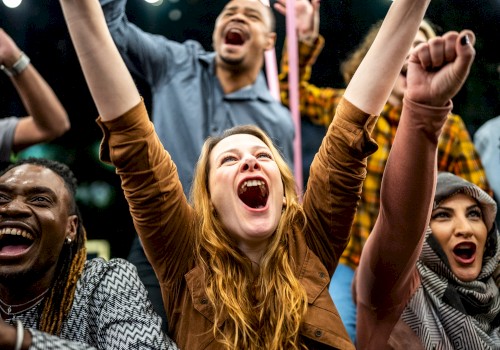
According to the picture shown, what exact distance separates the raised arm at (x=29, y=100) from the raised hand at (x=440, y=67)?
140 centimetres

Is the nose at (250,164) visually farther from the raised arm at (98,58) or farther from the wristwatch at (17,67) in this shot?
the wristwatch at (17,67)

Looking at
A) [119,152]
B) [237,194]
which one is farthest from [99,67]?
[237,194]

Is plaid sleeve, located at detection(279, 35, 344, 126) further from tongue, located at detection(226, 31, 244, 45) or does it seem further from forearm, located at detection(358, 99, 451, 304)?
forearm, located at detection(358, 99, 451, 304)

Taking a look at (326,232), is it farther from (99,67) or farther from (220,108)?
(220,108)

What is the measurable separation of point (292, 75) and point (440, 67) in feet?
4.36

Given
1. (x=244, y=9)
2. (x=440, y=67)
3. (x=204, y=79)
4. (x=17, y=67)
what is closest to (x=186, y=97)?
(x=204, y=79)

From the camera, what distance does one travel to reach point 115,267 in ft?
5.54

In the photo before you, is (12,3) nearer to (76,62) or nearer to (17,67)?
(76,62)

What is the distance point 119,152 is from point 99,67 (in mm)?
202

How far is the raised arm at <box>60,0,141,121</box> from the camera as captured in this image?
149cm

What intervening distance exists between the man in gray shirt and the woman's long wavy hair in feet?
2.43

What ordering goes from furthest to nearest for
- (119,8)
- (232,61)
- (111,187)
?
1. (111,187)
2. (232,61)
3. (119,8)

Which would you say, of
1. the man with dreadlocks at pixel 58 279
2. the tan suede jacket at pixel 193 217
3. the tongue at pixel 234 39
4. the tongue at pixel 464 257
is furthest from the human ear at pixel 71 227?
the tongue at pixel 464 257

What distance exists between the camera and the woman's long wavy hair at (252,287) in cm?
149
